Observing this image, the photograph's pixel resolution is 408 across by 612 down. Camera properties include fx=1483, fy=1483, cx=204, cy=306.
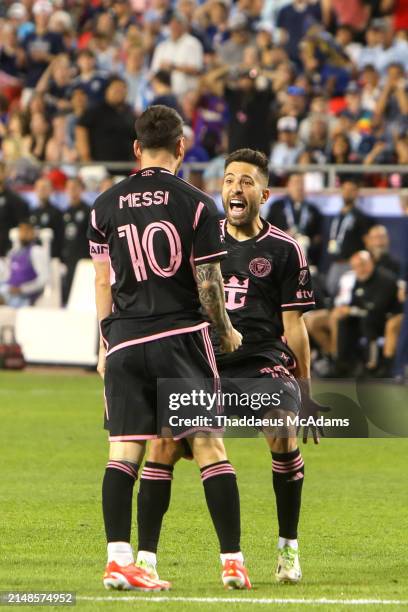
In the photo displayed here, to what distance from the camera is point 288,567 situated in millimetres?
7219

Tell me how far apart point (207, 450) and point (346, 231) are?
530 inches

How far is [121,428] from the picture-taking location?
6859mm

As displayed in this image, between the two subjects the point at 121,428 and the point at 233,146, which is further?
the point at 233,146

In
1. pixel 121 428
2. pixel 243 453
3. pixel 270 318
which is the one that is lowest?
pixel 243 453

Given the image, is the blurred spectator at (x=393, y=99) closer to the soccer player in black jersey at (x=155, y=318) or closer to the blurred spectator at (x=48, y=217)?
the blurred spectator at (x=48, y=217)

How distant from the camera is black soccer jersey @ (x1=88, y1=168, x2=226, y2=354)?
681 centimetres

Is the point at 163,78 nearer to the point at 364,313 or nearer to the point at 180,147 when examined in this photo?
the point at 364,313

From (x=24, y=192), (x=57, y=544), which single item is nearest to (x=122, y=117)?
(x=24, y=192)

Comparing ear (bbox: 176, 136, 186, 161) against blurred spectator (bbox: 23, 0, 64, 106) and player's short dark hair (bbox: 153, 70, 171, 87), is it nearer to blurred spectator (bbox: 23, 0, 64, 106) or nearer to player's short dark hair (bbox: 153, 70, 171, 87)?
player's short dark hair (bbox: 153, 70, 171, 87)

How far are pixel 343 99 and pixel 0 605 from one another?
17484 millimetres

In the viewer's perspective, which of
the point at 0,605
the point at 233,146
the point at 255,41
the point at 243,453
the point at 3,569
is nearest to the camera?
the point at 0,605

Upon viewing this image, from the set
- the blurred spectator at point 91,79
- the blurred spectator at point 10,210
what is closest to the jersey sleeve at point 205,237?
the blurred spectator at point 10,210

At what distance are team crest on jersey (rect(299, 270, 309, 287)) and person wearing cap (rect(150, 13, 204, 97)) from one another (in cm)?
1639

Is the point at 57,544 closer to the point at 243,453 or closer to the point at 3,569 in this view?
the point at 3,569
